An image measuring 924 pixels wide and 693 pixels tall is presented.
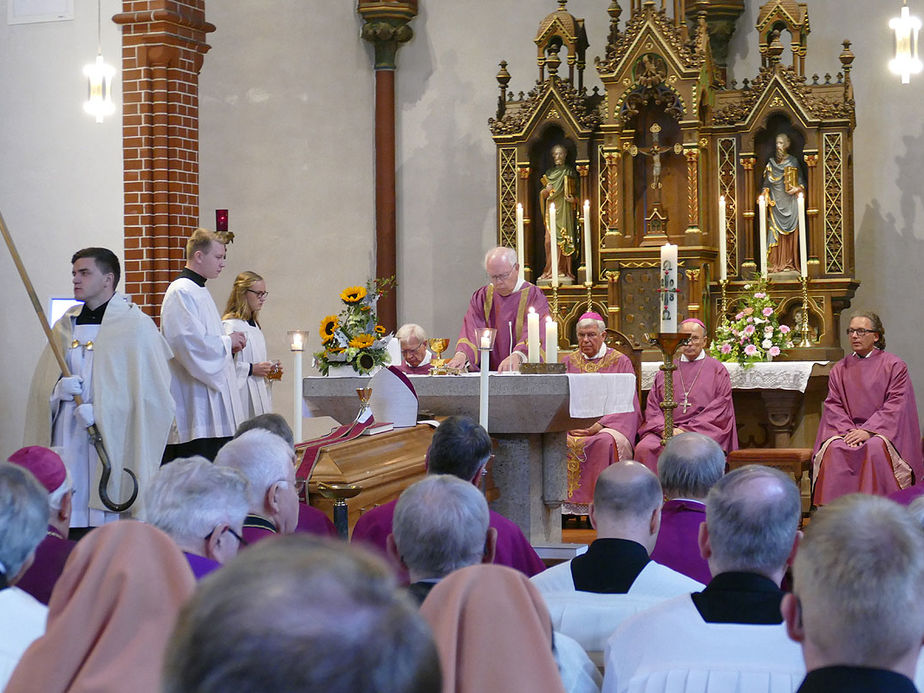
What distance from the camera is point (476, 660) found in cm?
177

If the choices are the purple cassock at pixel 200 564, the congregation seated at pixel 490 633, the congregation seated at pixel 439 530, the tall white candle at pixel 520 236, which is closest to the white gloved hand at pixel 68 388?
the purple cassock at pixel 200 564

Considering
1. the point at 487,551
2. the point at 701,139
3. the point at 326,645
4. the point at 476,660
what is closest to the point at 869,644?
the point at 476,660

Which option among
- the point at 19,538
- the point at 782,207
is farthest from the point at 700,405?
the point at 19,538

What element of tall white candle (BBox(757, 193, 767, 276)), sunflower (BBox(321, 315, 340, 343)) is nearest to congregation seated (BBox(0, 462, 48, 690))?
sunflower (BBox(321, 315, 340, 343))

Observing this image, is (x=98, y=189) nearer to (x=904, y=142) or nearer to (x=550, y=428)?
(x=550, y=428)

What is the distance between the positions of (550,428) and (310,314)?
19.4 feet

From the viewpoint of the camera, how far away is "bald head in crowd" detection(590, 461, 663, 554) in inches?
131

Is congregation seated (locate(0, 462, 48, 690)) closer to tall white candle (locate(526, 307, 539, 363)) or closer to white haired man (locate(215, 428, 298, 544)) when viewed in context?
white haired man (locate(215, 428, 298, 544))

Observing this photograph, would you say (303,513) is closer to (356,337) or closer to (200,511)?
(200,511)

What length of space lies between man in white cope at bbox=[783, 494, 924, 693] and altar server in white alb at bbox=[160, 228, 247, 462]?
529 cm

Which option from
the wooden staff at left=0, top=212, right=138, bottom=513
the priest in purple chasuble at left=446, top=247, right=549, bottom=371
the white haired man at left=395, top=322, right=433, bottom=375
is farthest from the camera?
the white haired man at left=395, top=322, right=433, bottom=375

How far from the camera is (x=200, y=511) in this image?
110 inches

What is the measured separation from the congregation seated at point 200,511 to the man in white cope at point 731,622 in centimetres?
88

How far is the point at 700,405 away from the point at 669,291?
302 cm
